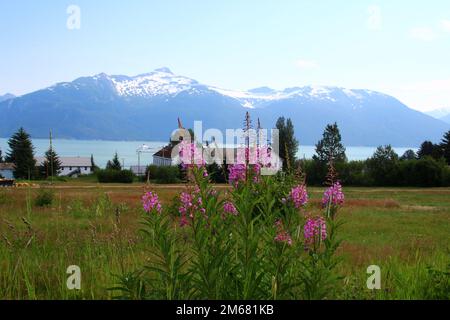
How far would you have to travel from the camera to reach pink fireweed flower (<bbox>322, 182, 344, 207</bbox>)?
16.1 feet

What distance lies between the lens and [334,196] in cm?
492

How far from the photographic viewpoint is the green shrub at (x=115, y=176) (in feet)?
286

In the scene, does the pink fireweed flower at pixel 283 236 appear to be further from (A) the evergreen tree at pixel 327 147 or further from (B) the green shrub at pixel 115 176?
(A) the evergreen tree at pixel 327 147

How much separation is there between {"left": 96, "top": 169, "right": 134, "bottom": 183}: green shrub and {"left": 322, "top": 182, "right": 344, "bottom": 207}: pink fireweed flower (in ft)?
276

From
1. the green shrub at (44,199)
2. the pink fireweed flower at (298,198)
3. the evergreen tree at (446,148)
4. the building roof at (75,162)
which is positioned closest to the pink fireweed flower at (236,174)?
the pink fireweed flower at (298,198)

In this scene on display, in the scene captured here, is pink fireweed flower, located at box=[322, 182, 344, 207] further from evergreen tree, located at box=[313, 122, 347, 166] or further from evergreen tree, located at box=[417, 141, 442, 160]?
evergreen tree, located at box=[417, 141, 442, 160]

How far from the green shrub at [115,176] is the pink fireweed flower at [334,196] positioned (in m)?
84.0

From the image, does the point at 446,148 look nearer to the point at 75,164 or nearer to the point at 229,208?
the point at 229,208
